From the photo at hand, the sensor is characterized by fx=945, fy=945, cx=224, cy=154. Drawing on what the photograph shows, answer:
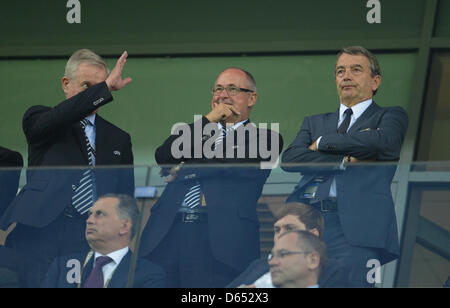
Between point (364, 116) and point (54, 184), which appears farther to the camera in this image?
point (364, 116)

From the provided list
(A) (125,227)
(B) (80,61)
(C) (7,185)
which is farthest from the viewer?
(B) (80,61)

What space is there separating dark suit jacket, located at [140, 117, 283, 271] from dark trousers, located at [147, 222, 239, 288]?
0.13 ft

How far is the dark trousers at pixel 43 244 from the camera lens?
6.03 metres

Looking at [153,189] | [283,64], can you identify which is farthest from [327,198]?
[283,64]

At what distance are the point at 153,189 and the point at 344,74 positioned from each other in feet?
5.81

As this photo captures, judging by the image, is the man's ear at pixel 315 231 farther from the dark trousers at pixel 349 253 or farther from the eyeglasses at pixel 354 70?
the eyeglasses at pixel 354 70

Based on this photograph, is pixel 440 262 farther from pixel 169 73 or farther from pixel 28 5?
pixel 28 5

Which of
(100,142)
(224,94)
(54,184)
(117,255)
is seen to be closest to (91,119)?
(100,142)

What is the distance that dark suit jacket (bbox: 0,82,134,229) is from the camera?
616cm

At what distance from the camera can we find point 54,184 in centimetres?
618

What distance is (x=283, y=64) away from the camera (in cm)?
1066

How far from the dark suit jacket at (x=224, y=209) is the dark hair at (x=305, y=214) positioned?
194 mm

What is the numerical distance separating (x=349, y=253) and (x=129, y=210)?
4.65 feet

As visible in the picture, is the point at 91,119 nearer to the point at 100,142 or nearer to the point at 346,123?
the point at 100,142
